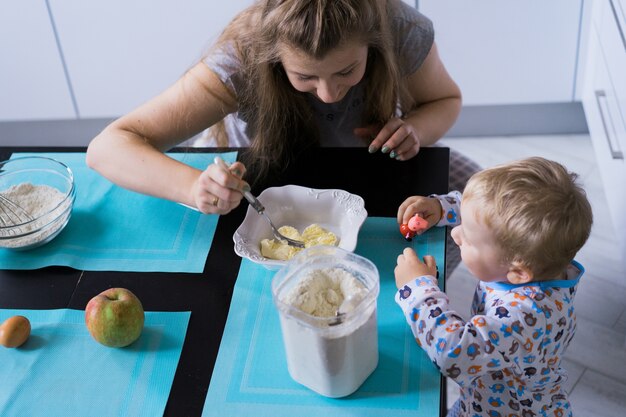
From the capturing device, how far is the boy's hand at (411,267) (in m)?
1.17

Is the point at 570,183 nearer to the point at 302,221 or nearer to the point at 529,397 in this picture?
the point at 529,397

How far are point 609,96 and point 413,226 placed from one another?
1194 mm

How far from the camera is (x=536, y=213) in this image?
1.04m

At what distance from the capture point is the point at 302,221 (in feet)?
4.40

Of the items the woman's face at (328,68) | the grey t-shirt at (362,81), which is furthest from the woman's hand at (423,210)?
the grey t-shirt at (362,81)

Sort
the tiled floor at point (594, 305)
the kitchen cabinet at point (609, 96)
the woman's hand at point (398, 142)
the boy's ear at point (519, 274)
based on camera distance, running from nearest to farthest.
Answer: the boy's ear at point (519, 274)
the woman's hand at point (398, 142)
the tiled floor at point (594, 305)
the kitchen cabinet at point (609, 96)

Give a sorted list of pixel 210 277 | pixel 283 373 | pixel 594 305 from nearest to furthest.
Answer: pixel 283 373 < pixel 210 277 < pixel 594 305

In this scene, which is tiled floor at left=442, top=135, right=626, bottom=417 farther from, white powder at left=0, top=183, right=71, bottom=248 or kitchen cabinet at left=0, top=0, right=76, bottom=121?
kitchen cabinet at left=0, top=0, right=76, bottom=121

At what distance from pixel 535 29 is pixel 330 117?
1.17 meters

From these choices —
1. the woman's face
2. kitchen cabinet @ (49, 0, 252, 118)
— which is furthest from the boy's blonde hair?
kitchen cabinet @ (49, 0, 252, 118)

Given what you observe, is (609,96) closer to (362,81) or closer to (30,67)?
(362,81)

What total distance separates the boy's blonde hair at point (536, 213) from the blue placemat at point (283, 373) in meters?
0.18

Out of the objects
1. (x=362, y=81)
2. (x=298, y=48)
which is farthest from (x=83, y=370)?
(x=362, y=81)

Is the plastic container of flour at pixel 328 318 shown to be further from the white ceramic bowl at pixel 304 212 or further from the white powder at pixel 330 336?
the white ceramic bowl at pixel 304 212
